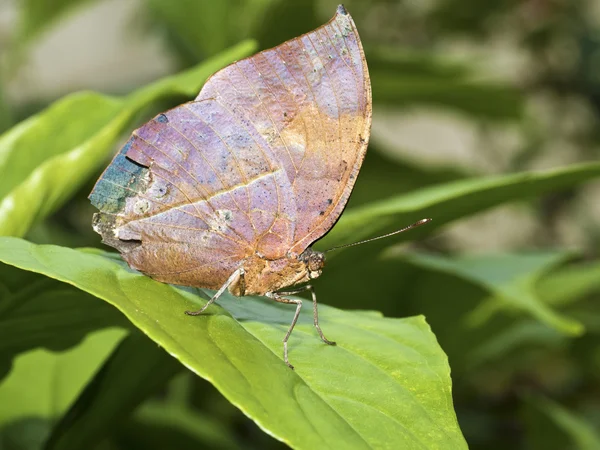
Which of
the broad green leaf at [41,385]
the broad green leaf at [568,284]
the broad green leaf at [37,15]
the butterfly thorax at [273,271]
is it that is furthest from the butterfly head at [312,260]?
the broad green leaf at [37,15]

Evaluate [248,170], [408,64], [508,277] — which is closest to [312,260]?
[248,170]

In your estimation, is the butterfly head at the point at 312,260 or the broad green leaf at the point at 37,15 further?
the broad green leaf at the point at 37,15

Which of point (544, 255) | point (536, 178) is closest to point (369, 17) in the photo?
point (544, 255)

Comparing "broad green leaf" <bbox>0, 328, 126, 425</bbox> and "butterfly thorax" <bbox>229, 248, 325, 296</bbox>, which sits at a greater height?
"butterfly thorax" <bbox>229, 248, 325, 296</bbox>

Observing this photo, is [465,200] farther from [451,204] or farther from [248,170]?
[248,170]

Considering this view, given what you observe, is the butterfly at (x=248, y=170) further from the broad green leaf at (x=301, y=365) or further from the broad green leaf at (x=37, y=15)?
the broad green leaf at (x=37, y=15)

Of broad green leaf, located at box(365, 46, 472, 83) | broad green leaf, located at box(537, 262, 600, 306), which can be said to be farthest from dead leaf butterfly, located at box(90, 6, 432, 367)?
broad green leaf, located at box(365, 46, 472, 83)

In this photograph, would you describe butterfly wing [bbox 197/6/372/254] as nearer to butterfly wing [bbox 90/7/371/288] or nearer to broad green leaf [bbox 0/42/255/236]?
butterfly wing [bbox 90/7/371/288]
